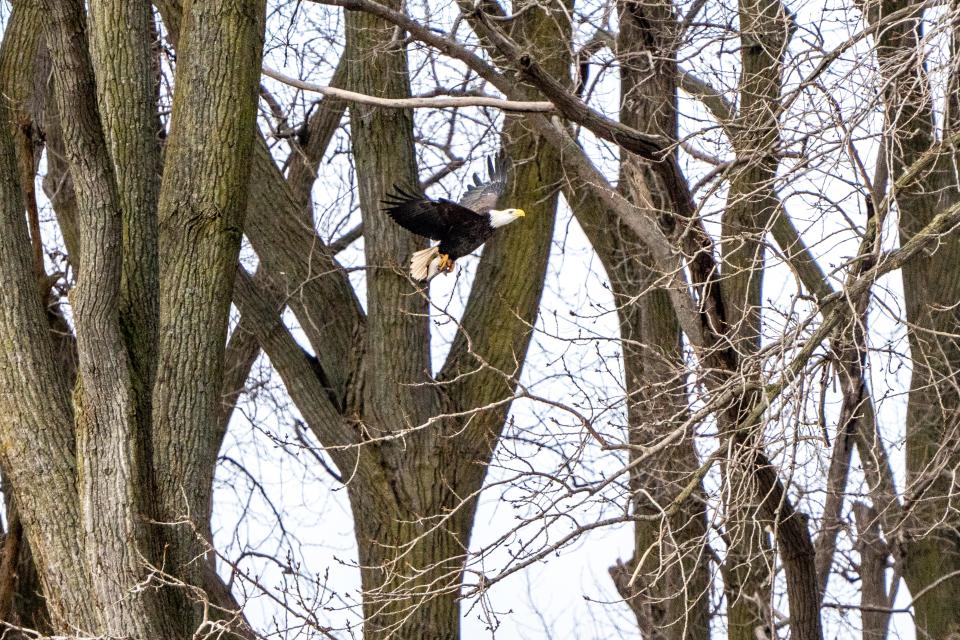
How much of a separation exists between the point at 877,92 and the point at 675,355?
73.8 inches

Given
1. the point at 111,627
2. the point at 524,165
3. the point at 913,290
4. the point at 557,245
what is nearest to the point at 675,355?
the point at 524,165

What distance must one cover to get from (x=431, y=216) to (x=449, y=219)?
0.09m

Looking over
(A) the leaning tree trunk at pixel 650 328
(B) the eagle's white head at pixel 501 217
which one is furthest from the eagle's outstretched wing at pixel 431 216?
(A) the leaning tree trunk at pixel 650 328

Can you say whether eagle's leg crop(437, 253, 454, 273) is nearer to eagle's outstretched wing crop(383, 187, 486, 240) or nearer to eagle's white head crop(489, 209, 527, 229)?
eagle's outstretched wing crop(383, 187, 486, 240)

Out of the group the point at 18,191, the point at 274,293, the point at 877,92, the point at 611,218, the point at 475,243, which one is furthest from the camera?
the point at 611,218

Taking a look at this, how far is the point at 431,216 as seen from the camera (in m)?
4.84

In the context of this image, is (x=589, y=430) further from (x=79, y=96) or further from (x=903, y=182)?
(x=79, y=96)

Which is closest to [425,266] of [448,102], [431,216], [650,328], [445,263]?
[445,263]

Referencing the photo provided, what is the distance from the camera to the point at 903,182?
3.72m

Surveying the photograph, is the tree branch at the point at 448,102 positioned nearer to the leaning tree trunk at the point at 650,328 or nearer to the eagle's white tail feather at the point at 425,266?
the leaning tree trunk at the point at 650,328

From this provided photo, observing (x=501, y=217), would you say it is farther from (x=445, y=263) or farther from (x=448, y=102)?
(x=448, y=102)

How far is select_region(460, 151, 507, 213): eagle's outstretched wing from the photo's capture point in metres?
5.14

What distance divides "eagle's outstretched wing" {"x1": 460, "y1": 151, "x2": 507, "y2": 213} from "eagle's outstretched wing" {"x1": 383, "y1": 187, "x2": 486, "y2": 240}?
0.80ft

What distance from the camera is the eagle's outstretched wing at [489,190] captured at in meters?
5.14
